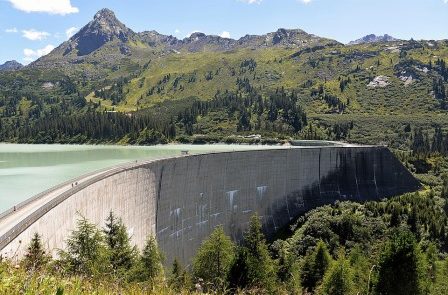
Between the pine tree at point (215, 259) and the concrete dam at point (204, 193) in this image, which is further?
the pine tree at point (215, 259)

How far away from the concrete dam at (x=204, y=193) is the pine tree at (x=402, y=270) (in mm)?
16237

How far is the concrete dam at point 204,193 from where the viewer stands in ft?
76.5

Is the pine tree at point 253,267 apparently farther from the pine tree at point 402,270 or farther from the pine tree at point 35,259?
the pine tree at point 35,259

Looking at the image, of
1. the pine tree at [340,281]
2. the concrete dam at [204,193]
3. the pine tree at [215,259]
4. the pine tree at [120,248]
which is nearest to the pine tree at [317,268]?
the pine tree at [340,281]

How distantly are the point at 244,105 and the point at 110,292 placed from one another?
16178 cm

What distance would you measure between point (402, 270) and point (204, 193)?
881 inches

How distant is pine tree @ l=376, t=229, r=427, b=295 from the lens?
94.4ft

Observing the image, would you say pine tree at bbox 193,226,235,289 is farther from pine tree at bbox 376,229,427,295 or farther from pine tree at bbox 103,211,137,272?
pine tree at bbox 376,229,427,295

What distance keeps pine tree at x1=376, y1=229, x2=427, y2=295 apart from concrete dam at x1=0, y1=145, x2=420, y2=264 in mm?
16237

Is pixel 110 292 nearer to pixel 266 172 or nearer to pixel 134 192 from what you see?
pixel 134 192

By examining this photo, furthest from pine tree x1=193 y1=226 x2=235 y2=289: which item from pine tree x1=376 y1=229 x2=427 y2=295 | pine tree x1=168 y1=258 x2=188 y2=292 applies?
pine tree x1=376 y1=229 x2=427 y2=295

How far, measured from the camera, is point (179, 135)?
125m

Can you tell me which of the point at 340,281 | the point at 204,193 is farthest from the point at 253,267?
the point at 204,193

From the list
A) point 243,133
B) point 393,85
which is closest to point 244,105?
point 243,133
